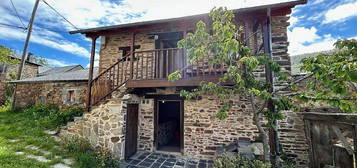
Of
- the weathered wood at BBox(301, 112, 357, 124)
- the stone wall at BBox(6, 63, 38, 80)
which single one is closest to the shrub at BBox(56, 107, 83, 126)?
the weathered wood at BBox(301, 112, 357, 124)

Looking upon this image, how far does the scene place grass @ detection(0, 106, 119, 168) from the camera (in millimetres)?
3892

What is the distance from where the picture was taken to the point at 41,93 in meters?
8.30

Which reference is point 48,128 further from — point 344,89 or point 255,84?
point 344,89

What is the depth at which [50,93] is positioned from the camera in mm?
8055

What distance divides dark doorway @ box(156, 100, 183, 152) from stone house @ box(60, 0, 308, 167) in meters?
0.15

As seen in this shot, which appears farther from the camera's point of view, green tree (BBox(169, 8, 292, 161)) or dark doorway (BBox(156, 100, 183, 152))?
dark doorway (BBox(156, 100, 183, 152))

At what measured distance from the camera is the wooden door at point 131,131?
512 cm

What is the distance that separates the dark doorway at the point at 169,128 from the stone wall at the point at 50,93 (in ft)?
13.7

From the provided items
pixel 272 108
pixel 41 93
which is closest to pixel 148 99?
pixel 272 108

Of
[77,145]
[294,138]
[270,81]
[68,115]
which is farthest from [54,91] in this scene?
[294,138]

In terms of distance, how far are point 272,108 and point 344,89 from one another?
288cm

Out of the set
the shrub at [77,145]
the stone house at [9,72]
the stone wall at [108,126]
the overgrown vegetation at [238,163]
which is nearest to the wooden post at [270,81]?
the overgrown vegetation at [238,163]

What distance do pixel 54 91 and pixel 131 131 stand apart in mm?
5955

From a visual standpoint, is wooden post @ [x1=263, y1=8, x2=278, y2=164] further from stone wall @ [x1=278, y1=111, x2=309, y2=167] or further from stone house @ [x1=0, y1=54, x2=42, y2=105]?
stone house @ [x1=0, y1=54, x2=42, y2=105]
